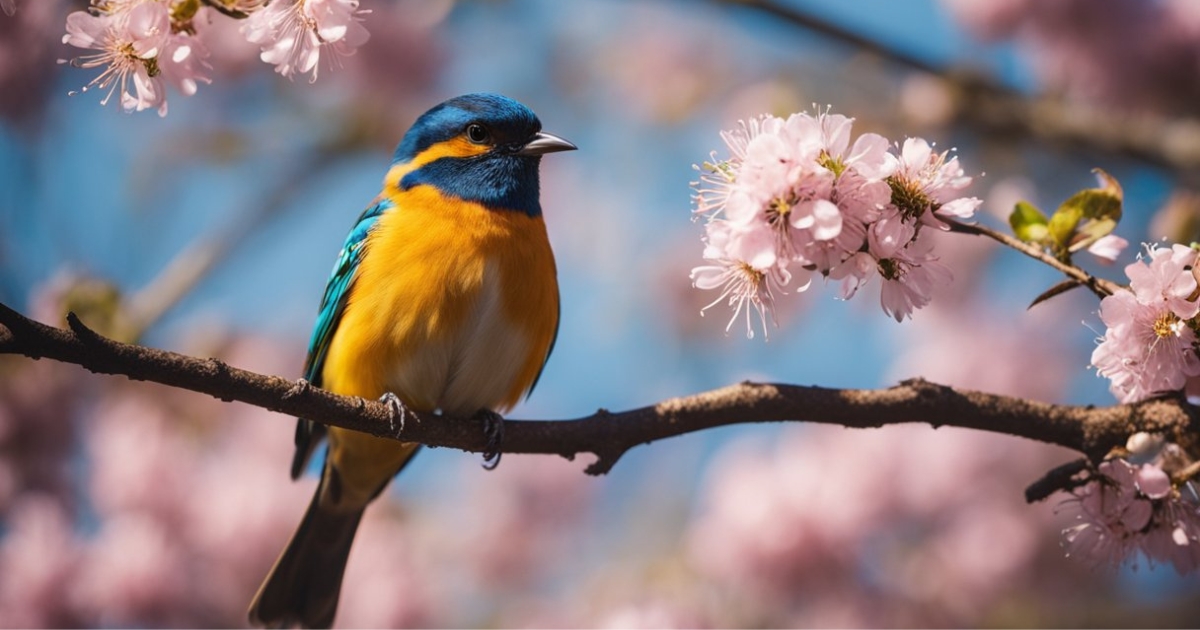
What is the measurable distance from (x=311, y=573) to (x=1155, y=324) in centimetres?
335

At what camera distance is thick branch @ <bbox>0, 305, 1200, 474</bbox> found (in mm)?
2602

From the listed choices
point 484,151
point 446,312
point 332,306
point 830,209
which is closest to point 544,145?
point 484,151

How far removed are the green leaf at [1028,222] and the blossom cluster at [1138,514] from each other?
1.86ft

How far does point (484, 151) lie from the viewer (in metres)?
4.37

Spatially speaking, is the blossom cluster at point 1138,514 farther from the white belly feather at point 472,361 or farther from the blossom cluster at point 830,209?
the white belly feather at point 472,361

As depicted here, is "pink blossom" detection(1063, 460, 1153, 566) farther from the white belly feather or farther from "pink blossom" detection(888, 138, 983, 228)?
the white belly feather

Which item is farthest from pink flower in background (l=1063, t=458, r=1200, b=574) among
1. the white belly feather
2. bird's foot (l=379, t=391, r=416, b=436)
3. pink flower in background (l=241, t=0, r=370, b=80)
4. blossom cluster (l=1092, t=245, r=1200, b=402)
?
pink flower in background (l=241, t=0, r=370, b=80)

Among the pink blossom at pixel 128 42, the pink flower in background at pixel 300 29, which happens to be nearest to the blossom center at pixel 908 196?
the pink flower in background at pixel 300 29

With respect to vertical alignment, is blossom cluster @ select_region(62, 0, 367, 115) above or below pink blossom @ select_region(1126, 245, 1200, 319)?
above

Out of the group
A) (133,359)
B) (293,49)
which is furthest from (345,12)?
(133,359)

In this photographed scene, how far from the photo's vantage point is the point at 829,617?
18.3ft

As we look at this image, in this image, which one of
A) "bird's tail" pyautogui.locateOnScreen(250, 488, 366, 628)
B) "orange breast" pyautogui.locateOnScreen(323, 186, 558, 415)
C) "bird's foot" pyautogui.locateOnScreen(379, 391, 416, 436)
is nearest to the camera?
"bird's foot" pyautogui.locateOnScreen(379, 391, 416, 436)

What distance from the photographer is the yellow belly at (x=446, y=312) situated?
3773 mm

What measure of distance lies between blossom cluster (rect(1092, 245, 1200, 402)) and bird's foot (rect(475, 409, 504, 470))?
1.64 meters
